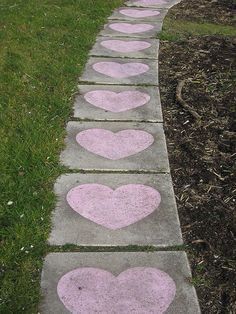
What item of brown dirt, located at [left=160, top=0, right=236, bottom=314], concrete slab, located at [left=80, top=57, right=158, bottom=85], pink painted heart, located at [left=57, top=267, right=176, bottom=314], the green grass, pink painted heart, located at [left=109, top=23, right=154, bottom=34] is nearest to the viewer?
pink painted heart, located at [left=57, top=267, right=176, bottom=314]

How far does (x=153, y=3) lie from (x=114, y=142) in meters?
5.41

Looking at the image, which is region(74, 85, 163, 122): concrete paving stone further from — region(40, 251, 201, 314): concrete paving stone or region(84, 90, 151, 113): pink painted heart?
region(40, 251, 201, 314): concrete paving stone

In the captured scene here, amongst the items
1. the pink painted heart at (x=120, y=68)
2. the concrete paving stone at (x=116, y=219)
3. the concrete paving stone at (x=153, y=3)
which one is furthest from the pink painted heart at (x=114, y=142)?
the concrete paving stone at (x=153, y=3)

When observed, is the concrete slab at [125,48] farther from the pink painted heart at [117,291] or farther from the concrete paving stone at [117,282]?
the pink painted heart at [117,291]

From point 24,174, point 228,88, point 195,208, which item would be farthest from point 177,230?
point 228,88

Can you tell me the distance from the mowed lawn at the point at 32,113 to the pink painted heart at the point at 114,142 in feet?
0.75

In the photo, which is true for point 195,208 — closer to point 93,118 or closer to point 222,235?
point 222,235

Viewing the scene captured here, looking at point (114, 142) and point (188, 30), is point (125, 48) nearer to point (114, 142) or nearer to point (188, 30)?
point (188, 30)

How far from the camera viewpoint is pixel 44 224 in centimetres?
313

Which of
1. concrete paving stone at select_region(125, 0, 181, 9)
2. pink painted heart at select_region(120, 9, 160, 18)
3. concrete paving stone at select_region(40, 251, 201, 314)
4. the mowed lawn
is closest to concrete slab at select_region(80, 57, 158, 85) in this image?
the mowed lawn

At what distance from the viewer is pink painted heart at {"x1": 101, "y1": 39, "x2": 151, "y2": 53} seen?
641 cm

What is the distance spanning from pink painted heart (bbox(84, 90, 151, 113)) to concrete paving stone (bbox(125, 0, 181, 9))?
4005 millimetres

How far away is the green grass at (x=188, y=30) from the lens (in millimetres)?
6887

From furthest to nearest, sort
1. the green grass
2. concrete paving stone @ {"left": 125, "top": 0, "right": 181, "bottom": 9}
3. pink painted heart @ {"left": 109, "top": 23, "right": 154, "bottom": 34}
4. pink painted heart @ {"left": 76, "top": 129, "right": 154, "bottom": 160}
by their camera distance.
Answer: concrete paving stone @ {"left": 125, "top": 0, "right": 181, "bottom": 9}, pink painted heart @ {"left": 109, "top": 23, "right": 154, "bottom": 34}, the green grass, pink painted heart @ {"left": 76, "top": 129, "right": 154, "bottom": 160}
